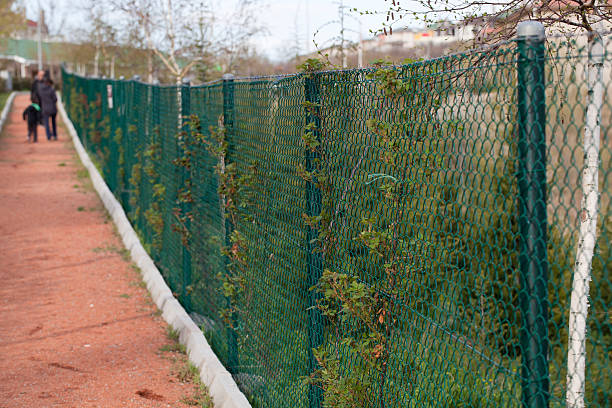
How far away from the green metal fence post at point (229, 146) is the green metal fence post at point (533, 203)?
11.9 ft

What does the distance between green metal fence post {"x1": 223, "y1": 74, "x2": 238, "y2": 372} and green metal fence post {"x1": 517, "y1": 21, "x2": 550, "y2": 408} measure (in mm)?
3623

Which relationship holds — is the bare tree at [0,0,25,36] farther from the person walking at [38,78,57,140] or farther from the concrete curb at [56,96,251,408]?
the concrete curb at [56,96,251,408]

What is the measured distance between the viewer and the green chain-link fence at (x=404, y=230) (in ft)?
6.90

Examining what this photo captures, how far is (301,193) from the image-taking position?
4.08 metres

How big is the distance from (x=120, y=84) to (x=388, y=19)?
946 cm

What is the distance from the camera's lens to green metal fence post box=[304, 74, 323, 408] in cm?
384

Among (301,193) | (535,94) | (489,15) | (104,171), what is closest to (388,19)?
(489,15)

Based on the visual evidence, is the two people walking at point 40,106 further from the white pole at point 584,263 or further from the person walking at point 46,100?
the white pole at point 584,263

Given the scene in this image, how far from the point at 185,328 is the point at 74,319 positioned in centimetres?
145

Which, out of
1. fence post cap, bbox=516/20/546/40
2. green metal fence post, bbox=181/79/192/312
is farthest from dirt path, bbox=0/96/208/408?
fence post cap, bbox=516/20/546/40

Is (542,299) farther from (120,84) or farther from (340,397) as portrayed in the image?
(120,84)

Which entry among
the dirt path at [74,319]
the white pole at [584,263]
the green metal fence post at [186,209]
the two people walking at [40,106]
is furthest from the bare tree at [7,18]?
the white pole at [584,263]

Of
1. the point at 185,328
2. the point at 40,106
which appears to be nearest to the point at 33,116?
the point at 40,106

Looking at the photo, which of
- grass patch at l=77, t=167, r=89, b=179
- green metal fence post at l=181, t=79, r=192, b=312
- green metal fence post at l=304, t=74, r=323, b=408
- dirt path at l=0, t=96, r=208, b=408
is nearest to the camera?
green metal fence post at l=304, t=74, r=323, b=408
